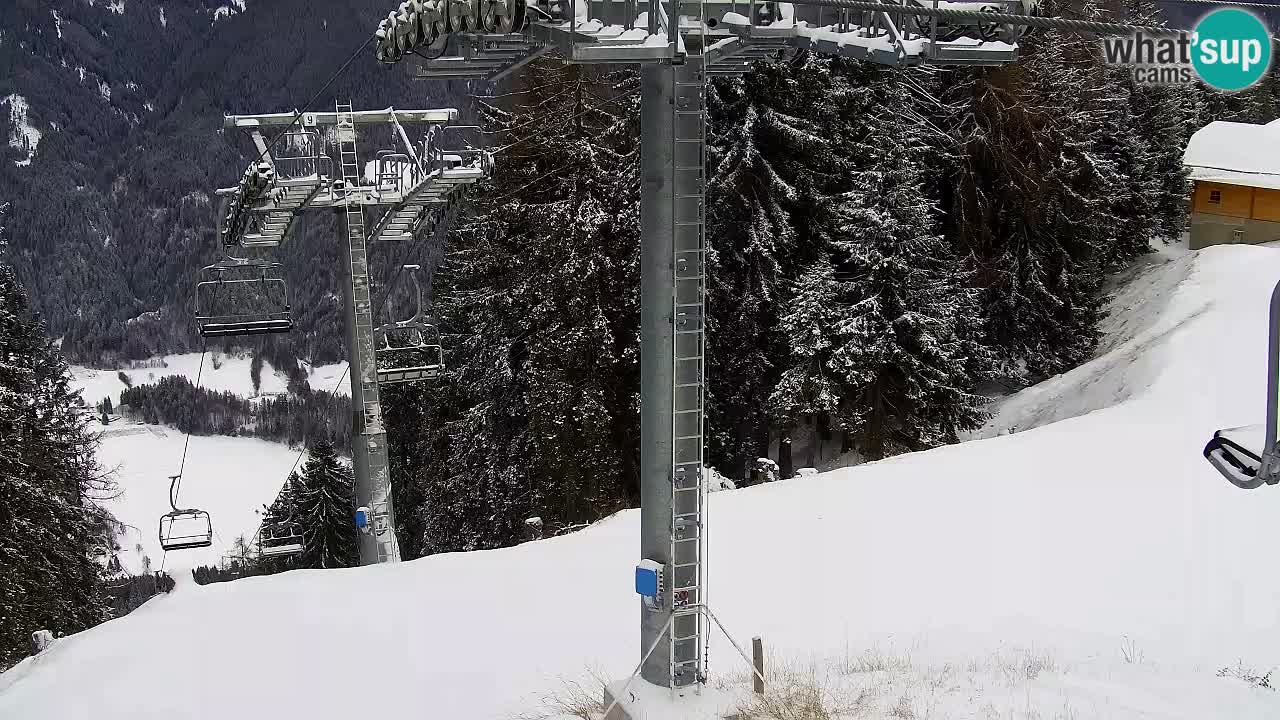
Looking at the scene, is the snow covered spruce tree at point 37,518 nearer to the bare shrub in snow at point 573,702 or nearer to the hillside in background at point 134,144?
the bare shrub in snow at point 573,702

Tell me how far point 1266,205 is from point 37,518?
3106 cm

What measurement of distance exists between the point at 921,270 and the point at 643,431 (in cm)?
1756

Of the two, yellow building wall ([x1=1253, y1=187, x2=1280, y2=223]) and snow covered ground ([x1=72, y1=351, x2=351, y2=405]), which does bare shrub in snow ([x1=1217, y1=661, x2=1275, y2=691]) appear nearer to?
yellow building wall ([x1=1253, y1=187, x2=1280, y2=223])

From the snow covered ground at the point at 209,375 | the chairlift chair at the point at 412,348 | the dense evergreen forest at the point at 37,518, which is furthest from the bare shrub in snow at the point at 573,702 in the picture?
the snow covered ground at the point at 209,375

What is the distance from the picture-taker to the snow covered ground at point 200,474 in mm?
126375

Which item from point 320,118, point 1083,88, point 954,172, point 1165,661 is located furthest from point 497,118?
point 1165,661

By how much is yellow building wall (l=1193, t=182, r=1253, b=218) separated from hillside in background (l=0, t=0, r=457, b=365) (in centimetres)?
9177

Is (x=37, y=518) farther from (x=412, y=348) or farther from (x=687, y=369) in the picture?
(x=687, y=369)

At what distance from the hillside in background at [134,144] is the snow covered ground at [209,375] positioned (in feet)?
7.91

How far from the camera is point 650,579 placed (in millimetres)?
9906

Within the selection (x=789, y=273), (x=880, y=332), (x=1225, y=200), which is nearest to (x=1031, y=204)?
(x=1225, y=200)

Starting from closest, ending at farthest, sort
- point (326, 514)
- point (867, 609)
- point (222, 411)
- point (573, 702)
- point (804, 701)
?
point (804, 701)
point (573, 702)
point (867, 609)
point (326, 514)
point (222, 411)

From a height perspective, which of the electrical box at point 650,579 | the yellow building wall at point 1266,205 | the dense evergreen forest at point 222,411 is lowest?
the dense evergreen forest at point 222,411

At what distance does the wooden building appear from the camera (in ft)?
109
